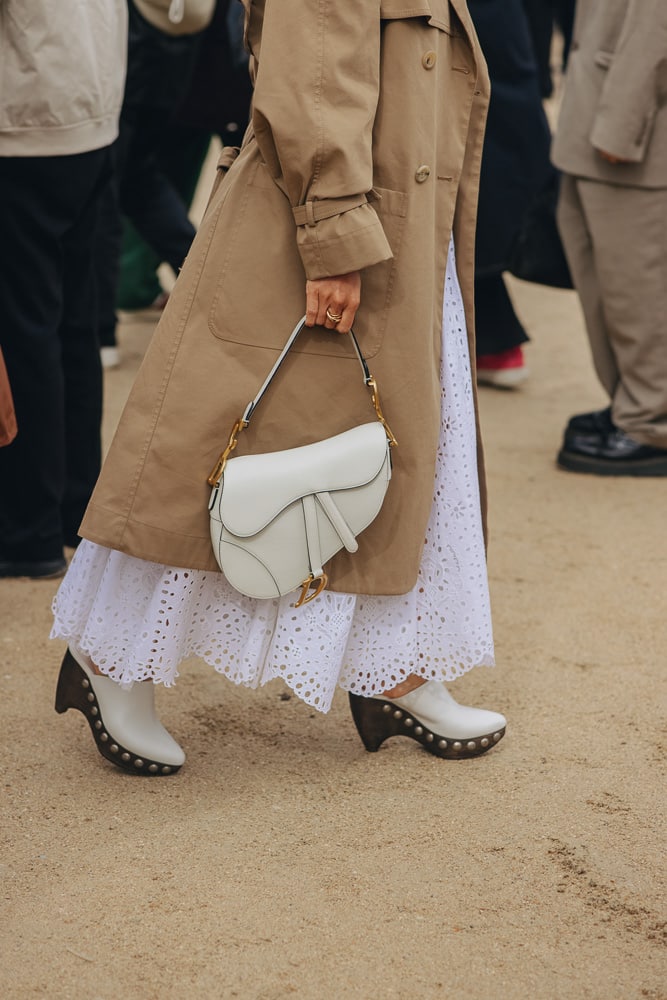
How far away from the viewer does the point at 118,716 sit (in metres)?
2.21

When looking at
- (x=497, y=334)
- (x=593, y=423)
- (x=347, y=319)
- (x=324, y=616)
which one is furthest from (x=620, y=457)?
(x=347, y=319)

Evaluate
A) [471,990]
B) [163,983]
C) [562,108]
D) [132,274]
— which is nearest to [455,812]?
[471,990]

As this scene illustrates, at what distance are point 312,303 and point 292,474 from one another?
260 mm

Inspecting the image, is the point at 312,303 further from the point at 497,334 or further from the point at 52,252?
the point at 497,334

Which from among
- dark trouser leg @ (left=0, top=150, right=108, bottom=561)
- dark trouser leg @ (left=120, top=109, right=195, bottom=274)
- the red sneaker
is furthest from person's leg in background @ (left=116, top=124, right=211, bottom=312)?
dark trouser leg @ (left=0, top=150, right=108, bottom=561)

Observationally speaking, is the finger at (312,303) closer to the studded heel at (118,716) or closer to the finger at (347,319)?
the finger at (347,319)

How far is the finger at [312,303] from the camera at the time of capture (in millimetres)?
1912

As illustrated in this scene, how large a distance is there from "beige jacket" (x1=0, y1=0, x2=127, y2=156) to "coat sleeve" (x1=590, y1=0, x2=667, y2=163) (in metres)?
1.46

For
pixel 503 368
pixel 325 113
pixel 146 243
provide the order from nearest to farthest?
pixel 325 113 → pixel 503 368 → pixel 146 243

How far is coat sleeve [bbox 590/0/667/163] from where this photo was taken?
3.45m

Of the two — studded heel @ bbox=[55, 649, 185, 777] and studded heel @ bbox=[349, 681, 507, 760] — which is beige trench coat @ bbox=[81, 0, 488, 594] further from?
studded heel @ bbox=[349, 681, 507, 760]

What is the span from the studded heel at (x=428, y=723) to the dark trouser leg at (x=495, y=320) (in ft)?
8.20

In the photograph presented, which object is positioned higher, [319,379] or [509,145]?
[319,379]

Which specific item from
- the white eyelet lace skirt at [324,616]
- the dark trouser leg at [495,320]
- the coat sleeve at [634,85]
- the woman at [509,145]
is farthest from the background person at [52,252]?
the dark trouser leg at [495,320]
